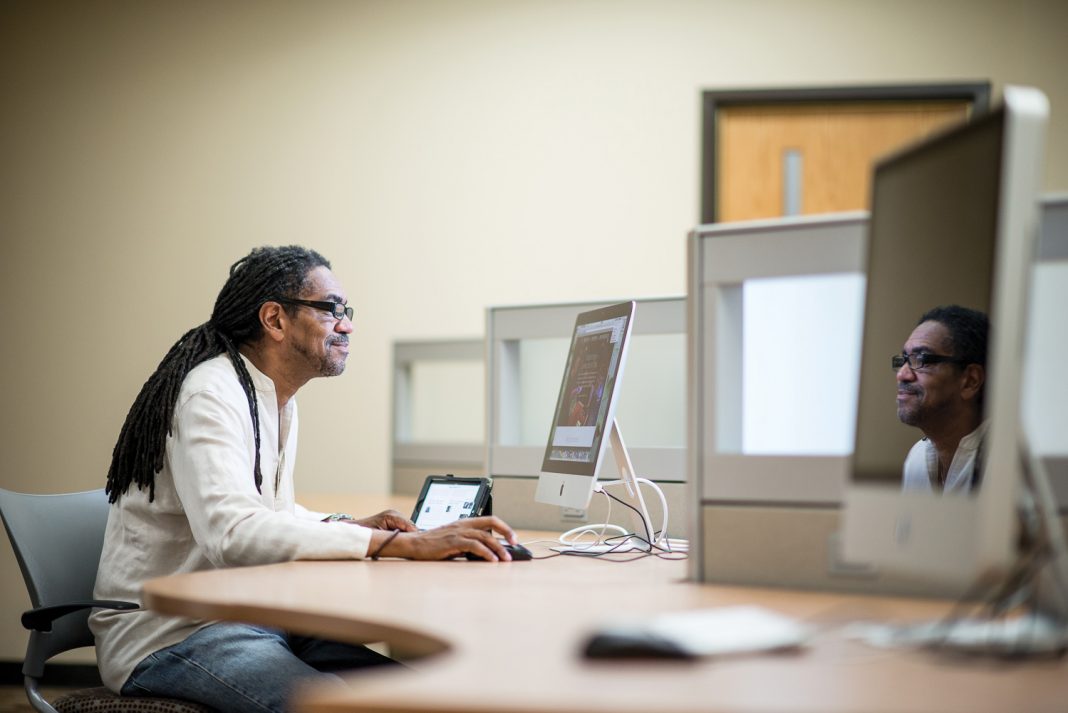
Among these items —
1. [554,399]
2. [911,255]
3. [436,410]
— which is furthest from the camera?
[436,410]

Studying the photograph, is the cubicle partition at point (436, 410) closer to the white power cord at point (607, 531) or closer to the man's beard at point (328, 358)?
the white power cord at point (607, 531)

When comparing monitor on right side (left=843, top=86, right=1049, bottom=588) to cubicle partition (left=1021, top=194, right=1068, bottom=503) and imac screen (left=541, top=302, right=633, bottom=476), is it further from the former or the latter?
imac screen (left=541, top=302, right=633, bottom=476)

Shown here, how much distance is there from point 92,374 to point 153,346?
271 mm

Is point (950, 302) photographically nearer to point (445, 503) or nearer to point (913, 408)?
point (913, 408)

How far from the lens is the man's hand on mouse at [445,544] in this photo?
1.72 m

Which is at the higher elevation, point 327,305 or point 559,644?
point 327,305

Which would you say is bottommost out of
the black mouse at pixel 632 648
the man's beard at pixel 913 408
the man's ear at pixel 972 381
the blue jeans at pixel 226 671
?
the blue jeans at pixel 226 671

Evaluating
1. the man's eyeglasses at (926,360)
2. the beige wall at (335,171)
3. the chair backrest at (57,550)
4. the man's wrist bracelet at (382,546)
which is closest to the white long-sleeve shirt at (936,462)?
the man's eyeglasses at (926,360)

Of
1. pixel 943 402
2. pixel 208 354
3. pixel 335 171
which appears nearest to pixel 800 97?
pixel 335 171

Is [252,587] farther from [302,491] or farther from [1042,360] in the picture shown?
[302,491]

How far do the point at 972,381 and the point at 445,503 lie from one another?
1.03m

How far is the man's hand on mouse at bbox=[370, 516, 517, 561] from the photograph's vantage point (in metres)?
1.72

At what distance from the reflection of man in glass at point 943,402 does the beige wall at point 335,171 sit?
213cm

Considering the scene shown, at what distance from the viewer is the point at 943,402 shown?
2.06 m
